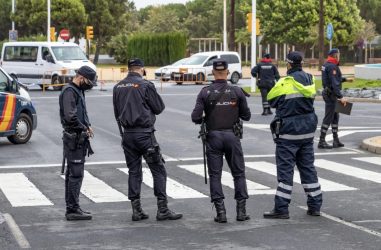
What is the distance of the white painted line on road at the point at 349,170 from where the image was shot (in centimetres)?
1440

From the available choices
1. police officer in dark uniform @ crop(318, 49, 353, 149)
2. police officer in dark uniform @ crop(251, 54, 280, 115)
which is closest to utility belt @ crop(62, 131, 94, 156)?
police officer in dark uniform @ crop(318, 49, 353, 149)

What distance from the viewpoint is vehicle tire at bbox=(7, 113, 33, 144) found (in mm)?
19469

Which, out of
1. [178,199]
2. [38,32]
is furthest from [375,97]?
[38,32]

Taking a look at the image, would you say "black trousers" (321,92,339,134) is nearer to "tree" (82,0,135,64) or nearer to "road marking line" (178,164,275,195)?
"road marking line" (178,164,275,195)

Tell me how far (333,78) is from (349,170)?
2655 mm

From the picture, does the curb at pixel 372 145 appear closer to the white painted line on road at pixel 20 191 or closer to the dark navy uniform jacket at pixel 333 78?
the dark navy uniform jacket at pixel 333 78

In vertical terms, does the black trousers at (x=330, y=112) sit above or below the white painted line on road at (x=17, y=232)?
above

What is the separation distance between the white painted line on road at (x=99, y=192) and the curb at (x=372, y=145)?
5842mm

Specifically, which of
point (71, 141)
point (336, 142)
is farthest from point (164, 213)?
point (336, 142)

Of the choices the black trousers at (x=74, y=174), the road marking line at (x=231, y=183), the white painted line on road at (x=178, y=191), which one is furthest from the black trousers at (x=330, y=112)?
the black trousers at (x=74, y=174)

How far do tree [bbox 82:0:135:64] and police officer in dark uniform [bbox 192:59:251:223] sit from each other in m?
81.5

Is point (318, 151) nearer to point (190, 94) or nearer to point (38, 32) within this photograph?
point (190, 94)

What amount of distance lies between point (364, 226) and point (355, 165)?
569 cm

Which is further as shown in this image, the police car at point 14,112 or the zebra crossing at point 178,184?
the police car at point 14,112
